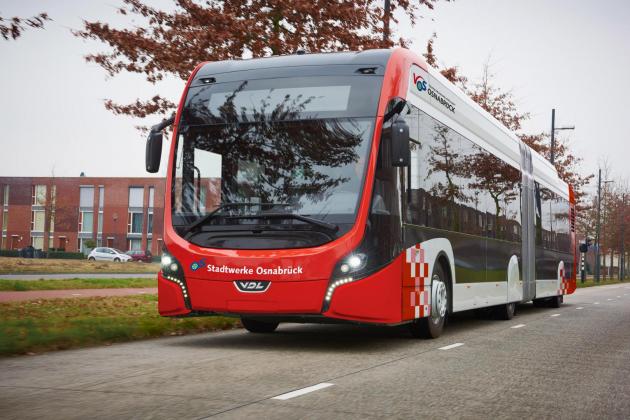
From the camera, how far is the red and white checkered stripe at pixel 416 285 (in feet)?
32.8

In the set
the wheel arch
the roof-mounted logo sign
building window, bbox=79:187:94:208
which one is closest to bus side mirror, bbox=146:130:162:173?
the roof-mounted logo sign

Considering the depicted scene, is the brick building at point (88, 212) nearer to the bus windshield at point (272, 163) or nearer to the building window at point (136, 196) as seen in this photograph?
the building window at point (136, 196)

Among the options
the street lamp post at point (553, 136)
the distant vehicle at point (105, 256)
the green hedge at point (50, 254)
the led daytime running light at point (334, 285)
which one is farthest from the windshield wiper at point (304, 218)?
the distant vehicle at point (105, 256)

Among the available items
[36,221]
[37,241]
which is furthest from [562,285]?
[37,241]

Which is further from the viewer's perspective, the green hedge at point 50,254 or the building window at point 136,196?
the building window at point 136,196

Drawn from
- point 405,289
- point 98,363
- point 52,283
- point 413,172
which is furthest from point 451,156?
point 52,283

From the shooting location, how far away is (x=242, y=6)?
16.7 meters

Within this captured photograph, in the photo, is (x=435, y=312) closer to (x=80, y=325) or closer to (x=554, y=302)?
(x=80, y=325)

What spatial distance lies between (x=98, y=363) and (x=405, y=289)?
A: 3.60 m

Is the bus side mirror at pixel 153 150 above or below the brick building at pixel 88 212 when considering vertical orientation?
below

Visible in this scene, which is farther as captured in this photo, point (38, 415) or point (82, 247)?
point (82, 247)

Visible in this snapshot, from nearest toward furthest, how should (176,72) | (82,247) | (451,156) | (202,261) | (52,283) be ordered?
(202,261) → (451,156) → (176,72) → (52,283) → (82,247)

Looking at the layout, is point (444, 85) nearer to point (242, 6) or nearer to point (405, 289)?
point (405, 289)

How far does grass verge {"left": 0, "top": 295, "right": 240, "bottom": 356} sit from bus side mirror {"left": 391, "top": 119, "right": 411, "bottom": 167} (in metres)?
4.09
